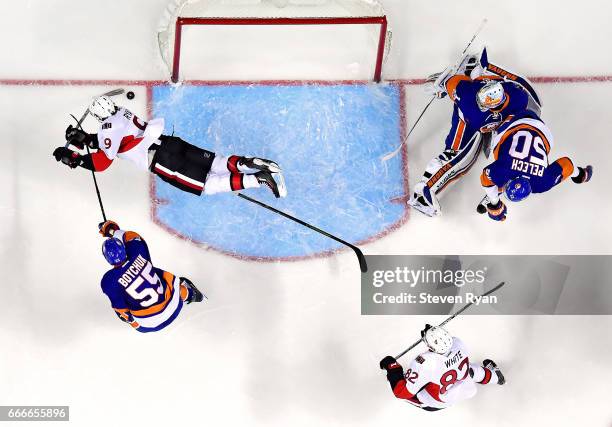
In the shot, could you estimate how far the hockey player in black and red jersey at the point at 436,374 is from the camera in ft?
15.1

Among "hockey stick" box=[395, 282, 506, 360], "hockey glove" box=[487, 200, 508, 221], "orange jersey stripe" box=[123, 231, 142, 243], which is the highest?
"hockey glove" box=[487, 200, 508, 221]

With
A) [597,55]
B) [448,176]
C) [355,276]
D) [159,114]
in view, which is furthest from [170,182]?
[597,55]

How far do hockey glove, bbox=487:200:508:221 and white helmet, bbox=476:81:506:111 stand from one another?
25.7 inches

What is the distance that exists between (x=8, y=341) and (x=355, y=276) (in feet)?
7.34

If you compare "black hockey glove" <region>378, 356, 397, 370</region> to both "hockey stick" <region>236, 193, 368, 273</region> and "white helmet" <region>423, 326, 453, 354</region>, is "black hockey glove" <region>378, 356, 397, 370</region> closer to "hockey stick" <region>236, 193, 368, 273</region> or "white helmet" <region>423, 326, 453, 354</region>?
"white helmet" <region>423, 326, 453, 354</region>

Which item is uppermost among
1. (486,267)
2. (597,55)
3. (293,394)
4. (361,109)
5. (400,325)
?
(597,55)

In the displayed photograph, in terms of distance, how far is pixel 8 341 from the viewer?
5086 mm

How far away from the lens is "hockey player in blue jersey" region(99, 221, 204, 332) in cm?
443

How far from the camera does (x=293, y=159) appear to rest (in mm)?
5215

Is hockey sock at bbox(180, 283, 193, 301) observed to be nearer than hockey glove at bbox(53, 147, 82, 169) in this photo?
No

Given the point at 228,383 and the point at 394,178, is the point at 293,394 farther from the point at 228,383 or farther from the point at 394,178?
the point at 394,178

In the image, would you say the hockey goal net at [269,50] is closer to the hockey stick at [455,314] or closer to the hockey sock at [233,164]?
the hockey sock at [233,164]

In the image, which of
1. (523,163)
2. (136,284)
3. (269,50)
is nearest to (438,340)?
(523,163)

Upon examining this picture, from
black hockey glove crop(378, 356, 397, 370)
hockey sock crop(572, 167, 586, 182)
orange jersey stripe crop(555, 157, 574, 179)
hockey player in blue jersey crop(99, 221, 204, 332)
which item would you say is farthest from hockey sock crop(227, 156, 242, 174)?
hockey sock crop(572, 167, 586, 182)
